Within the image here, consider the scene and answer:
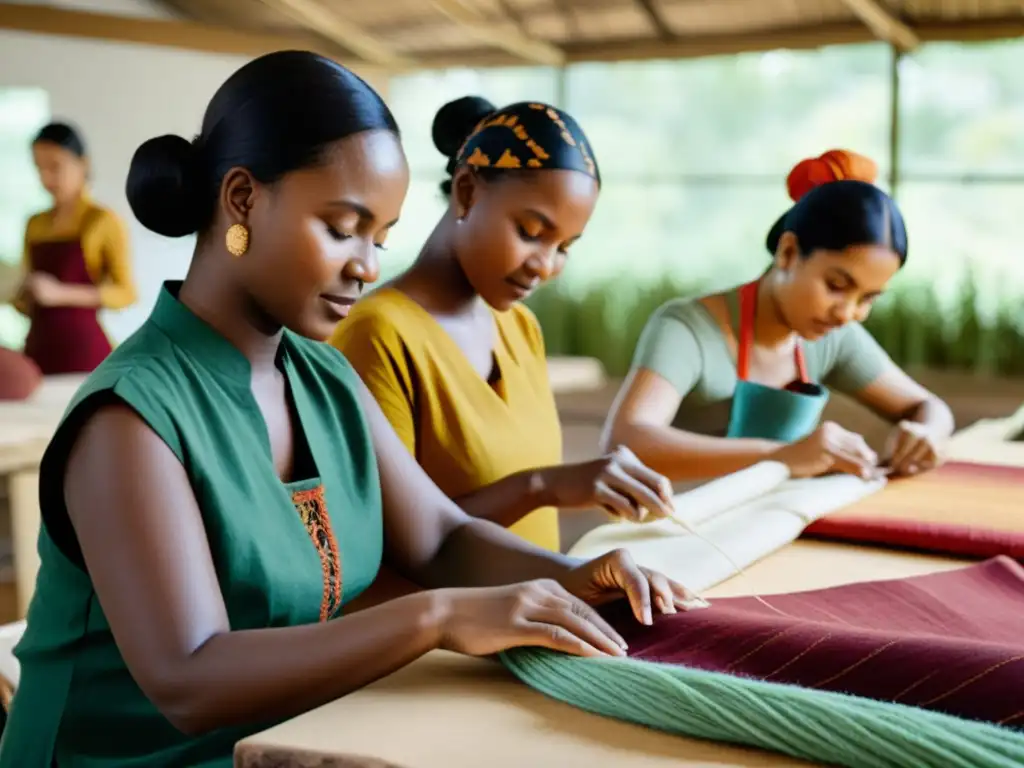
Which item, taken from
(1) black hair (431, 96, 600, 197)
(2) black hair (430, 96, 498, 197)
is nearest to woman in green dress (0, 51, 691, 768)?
(1) black hair (431, 96, 600, 197)

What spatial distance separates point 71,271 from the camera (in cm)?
447

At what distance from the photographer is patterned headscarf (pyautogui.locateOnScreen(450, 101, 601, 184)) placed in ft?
5.24

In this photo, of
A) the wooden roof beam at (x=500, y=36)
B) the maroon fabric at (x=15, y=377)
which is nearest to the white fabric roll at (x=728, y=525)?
the maroon fabric at (x=15, y=377)

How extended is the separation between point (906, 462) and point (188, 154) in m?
1.35

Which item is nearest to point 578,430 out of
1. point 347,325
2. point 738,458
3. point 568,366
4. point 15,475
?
point 568,366

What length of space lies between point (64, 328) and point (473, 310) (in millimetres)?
3219

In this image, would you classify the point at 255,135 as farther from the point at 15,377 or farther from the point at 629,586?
the point at 15,377

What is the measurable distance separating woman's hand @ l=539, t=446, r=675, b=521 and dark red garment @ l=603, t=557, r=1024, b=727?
184mm

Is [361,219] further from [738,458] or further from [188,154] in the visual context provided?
[738,458]

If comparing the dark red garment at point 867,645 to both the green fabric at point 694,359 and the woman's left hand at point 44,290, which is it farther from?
the woman's left hand at point 44,290

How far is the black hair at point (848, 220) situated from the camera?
6.89 ft

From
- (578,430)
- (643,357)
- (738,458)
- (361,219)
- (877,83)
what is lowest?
(578,430)

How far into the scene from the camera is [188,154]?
1.12 metres

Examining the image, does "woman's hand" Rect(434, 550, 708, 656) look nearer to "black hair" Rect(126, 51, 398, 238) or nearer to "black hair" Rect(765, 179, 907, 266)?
"black hair" Rect(126, 51, 398, 238)
